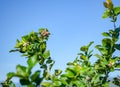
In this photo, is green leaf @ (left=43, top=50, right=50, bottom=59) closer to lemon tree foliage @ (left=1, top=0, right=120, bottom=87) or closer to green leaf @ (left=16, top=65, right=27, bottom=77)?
lemon tree foliage @ (left=1, top=0, right=120, bottom=87)

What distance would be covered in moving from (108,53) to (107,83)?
2.20 ft

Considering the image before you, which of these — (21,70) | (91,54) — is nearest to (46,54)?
(91,54)

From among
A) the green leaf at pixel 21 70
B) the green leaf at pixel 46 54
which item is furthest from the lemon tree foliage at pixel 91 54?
the green leaf at pixel 21 70

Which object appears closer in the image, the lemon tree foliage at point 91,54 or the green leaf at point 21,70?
the green leaf at point 21,70

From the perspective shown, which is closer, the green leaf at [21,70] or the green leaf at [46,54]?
the green leaf at [21,70]

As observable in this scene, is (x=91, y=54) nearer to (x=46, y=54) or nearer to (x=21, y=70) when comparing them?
(x=46, y=54)

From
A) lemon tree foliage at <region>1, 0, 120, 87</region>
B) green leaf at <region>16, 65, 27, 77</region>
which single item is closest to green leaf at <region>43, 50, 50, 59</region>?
lemon tree foliage at <region>1, 0, 120, 87</region>

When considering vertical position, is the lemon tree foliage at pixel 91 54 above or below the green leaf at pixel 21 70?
above

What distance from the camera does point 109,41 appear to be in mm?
5031

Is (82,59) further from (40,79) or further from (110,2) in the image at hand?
(40,79)

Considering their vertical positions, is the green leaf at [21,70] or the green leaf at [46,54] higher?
the green leaf at [46,54]

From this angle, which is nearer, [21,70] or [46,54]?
[21,70]

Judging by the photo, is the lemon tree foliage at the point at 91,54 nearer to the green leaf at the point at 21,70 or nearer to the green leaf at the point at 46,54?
the green leaf at the point at 46,54

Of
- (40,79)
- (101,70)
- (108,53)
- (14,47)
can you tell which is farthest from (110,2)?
(40,79)
